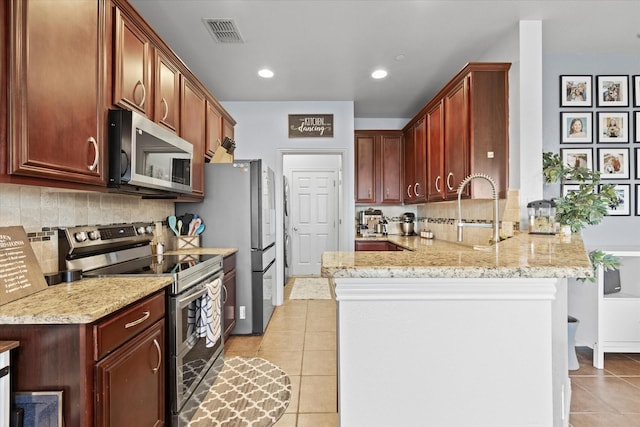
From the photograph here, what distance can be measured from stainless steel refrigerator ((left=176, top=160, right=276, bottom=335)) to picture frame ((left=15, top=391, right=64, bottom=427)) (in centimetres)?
218

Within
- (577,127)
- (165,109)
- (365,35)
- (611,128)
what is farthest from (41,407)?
(611,128)

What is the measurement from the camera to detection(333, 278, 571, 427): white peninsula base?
3.61 ft

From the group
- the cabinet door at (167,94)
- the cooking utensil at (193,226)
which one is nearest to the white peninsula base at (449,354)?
the cabinet door at (167,94)

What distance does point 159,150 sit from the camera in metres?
2.14

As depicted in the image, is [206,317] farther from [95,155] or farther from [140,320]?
[95,155]

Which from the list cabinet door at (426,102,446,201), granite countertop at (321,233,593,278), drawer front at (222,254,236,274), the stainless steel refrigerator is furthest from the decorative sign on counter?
cabinet door at (426,102,446,201)

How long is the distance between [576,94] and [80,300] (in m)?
3.83

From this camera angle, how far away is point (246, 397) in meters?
2.26

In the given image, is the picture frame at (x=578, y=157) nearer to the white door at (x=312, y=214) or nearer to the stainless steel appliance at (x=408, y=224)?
the stainless steel appliance at (x=408, y=224)

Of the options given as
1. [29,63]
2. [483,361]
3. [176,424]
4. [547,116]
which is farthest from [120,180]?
[547,116]

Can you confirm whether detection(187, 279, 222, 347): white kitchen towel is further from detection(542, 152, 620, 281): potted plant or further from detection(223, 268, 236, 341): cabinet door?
detection(542, 152, 620, 281): potted plant

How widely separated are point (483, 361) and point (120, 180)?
1768 millimetres

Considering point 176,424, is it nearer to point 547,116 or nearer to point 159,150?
point 159,150

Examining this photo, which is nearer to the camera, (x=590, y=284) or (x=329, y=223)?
(x=590, y=284)
